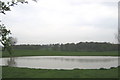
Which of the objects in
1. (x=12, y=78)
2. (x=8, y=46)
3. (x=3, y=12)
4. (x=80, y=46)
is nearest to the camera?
(x=8, y=46)

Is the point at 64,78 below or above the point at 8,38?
below

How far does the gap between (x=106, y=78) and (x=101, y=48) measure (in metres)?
111

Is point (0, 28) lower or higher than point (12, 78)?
higher

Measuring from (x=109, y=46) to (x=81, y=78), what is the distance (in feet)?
366

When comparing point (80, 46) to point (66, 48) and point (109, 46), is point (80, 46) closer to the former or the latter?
point (66, 48)

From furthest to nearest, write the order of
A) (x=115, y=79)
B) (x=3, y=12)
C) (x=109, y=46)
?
(x=109, y=46) → (x=115, y=79) → (x=3, y=12)


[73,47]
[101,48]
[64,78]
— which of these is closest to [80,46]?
[73,47]

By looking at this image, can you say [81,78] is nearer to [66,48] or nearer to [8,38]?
[8,38]

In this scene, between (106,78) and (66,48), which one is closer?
(106,78)

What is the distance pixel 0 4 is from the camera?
743 cm

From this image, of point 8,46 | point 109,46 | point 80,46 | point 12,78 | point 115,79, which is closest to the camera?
point 8,46

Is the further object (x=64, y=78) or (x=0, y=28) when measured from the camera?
(x=64, y=78)

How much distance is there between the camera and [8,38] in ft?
23.2

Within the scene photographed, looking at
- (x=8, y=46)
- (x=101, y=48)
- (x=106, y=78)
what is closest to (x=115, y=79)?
(x=106, y=78)
